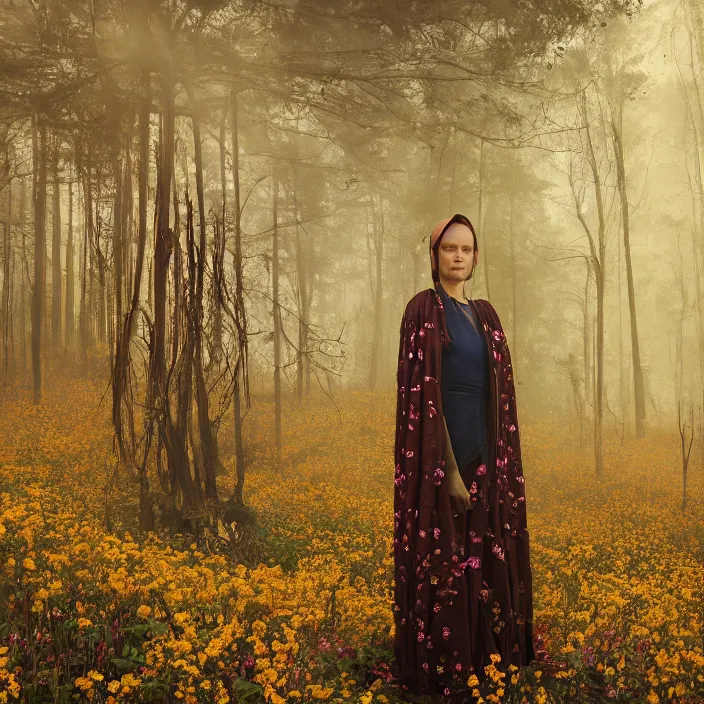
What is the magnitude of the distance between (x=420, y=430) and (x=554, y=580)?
9.81ft

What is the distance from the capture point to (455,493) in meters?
2.86

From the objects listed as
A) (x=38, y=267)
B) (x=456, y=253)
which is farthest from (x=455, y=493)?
(x=38, y=267)

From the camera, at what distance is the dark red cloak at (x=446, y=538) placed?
286cm

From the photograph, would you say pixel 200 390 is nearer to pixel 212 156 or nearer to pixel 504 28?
Result: pixel 504 28

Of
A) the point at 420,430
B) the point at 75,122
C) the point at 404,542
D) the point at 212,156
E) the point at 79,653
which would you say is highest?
the point at 212,156

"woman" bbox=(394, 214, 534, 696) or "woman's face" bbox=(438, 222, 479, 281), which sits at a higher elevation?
"woman's face" bbox=(438, 222, 479, 281)

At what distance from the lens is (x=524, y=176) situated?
13.8 m

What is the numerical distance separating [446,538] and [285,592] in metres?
1.48

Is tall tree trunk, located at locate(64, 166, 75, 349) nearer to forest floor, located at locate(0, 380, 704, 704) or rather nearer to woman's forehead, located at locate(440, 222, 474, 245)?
forest floor, located at locate(0, 380, 704, 704)

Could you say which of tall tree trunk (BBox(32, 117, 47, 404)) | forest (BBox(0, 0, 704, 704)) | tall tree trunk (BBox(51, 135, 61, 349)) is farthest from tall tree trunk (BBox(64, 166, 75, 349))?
tall tree trunk (BBox(32, 117, 47, 404))

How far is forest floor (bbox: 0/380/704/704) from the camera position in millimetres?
2861

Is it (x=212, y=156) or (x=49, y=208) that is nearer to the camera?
(x=212, y=156)

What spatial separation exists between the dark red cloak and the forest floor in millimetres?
168

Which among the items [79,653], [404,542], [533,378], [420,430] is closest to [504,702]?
[404,542]
